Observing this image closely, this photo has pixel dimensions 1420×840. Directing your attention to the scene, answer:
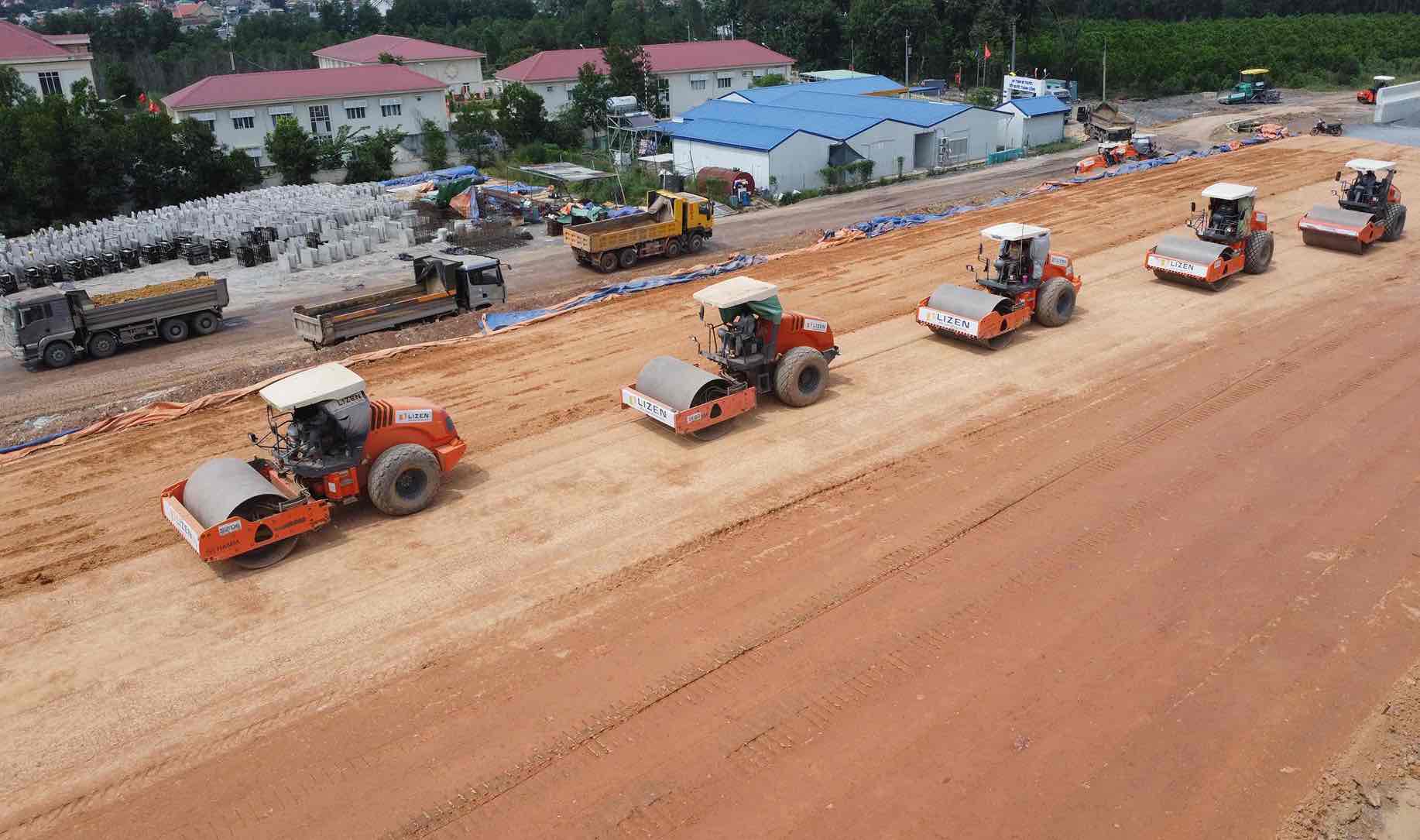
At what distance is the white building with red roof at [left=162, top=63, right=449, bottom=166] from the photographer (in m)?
51.8

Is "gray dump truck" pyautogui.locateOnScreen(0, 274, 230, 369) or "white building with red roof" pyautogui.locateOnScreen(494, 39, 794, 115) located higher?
"white building with red roof" pyautogui.locateOnScreen(494, 39, 794, 115)

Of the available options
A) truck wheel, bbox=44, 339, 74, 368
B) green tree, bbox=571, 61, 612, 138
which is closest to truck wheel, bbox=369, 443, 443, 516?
truck wheel, bbox=44, 339, 74, 368

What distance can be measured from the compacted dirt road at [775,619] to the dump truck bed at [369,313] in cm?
553

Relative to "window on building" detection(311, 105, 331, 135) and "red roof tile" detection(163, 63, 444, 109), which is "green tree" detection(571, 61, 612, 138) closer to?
"red roof tile" detection(163, 63, 444, 109)

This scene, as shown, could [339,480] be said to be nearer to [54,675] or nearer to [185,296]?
[54,675]

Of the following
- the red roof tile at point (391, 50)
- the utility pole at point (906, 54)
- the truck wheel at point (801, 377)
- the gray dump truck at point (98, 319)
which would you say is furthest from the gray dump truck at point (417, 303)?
the red roof tile at point (391, 50)

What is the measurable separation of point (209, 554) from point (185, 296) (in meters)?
15.3

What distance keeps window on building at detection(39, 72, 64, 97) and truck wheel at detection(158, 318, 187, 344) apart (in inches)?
1844

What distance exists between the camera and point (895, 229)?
29.5 m

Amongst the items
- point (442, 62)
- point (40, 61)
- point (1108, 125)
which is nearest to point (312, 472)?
point (1108, 125)

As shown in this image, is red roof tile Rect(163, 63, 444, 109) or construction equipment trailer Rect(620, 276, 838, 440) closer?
construction equipment trailer Rect(620, 276, 838, 440)

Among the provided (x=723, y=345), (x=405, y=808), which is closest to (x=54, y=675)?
(x=405, y=808)

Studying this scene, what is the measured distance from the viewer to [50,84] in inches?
2408

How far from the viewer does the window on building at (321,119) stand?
54781mm
